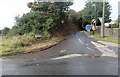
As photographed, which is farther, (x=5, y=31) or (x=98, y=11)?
(x=98, y=11)

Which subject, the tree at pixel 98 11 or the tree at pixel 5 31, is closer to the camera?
the tree at pixel 5 31

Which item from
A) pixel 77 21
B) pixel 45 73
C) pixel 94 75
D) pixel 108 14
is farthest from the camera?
pixel 77 21

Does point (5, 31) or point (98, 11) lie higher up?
point (98, 11)

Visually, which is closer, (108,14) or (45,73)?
(45,73)

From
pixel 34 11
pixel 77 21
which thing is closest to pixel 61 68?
pixel 34 11

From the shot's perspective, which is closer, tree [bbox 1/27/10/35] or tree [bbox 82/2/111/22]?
tree [bbox 1/27/10/35]

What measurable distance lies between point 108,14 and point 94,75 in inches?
2677

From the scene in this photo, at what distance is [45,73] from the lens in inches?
470

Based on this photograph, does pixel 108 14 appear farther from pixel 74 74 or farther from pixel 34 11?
pixel 74 74

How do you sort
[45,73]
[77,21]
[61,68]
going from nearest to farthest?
[45,73]
[61,68]
[77,21]

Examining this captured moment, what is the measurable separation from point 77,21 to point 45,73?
270 feet

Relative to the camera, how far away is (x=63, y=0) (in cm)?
5069

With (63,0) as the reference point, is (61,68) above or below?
below

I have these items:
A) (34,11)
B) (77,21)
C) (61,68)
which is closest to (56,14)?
(34,11)
